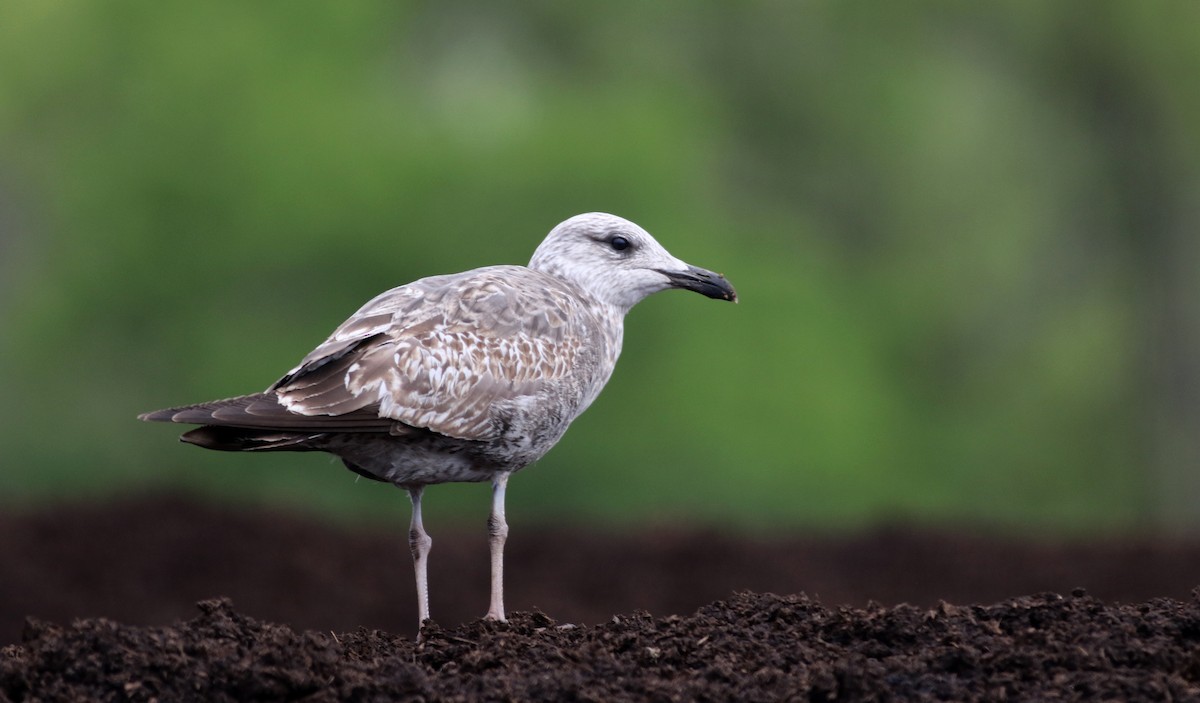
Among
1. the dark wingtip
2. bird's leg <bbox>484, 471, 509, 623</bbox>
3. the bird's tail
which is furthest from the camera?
bird's leg <bbox>484, 471, 509, 623</bbox>

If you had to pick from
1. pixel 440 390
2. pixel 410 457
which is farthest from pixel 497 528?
pixel 440 390

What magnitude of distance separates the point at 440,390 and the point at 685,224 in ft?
62.0

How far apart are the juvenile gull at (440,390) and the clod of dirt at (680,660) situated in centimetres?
82

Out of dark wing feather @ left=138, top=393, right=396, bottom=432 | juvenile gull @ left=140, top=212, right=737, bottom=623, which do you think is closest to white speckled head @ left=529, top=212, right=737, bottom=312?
juvenile gull @ left=140, top=212, right=737, bottom=623

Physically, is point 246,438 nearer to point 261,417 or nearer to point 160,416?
point 261,417

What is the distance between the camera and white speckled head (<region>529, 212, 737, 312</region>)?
283 inches

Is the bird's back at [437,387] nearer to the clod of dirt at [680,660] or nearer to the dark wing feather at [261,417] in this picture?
the dark wing feather at [261,417]

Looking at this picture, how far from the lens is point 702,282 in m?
7.17

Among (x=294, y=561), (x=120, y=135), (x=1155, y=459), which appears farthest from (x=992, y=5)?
(x=294, y=561)

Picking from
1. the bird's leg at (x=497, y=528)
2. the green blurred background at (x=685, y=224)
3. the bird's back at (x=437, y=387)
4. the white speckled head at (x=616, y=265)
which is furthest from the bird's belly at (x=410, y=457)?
the green blurred background at (x=685, y=224)

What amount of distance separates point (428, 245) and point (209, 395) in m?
3.78

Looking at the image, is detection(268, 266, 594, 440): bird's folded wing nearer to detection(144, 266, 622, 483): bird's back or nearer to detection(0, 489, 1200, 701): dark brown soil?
detection(144, 266, 622, 483): bird's back

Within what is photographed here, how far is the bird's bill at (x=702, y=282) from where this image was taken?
7145 mm

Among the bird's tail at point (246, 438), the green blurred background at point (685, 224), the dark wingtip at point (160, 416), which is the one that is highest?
the green blurred background at point (685, 224)
